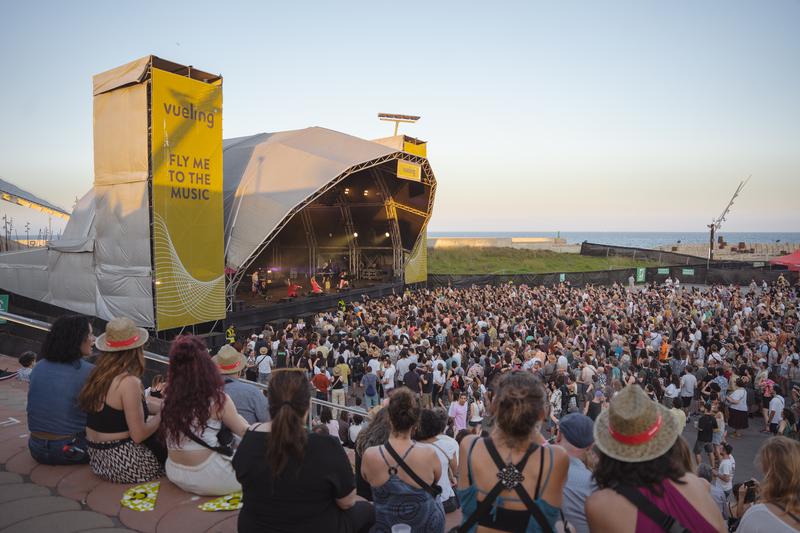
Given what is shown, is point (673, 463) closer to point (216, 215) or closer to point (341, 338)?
point (341, 338)

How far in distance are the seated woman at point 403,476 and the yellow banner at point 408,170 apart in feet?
65.2

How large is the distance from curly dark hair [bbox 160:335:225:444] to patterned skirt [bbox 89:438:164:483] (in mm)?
517

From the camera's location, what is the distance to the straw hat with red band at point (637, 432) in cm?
182

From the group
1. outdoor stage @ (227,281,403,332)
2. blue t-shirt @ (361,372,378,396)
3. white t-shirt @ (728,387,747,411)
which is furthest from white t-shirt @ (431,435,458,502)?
outdoor stage @ (227,281,403,332)

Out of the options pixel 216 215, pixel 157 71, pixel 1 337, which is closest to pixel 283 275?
pixel 216 215

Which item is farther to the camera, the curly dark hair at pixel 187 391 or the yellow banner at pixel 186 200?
the yellow banner at pixel 186 200

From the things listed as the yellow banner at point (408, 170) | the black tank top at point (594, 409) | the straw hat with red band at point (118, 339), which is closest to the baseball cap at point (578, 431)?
the straw hat with red band at point (118, 339)

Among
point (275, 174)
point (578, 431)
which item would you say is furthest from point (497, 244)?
point (578, 431)

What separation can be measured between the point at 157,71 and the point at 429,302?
36.8 feet

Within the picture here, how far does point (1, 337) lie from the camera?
864 centimetres

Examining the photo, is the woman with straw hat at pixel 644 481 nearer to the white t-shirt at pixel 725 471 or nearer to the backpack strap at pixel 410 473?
the backpack strap at pixel 410 473

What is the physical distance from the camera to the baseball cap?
8.34ft

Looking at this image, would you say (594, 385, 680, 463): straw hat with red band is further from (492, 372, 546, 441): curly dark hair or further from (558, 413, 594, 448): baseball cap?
(558, 413, 594, 448): baseball cap

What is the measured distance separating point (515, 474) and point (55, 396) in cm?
281
